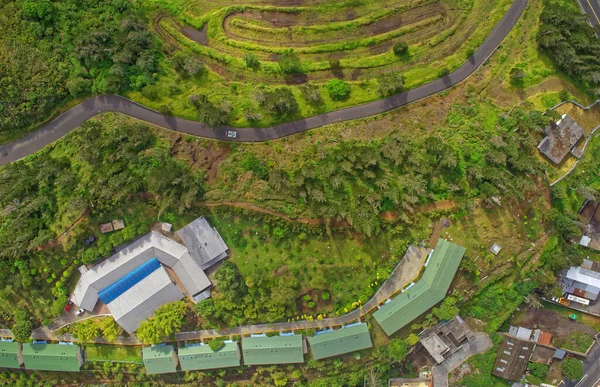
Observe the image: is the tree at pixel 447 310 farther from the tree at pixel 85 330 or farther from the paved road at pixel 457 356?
the tree at pixel 85 330

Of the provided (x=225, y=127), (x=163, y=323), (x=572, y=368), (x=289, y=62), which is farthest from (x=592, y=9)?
(x=163, y=323)

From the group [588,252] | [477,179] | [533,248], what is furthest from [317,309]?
[588,252]

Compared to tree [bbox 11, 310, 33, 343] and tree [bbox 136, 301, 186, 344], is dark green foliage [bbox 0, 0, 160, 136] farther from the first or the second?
tree [bbox 136, 301, 186, 344]

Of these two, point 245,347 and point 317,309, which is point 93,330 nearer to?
point 245,347

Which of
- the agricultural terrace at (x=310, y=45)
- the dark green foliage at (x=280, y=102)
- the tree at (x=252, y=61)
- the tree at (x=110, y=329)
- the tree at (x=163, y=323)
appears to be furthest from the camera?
the agricultural terrace at (x=310, y=45)

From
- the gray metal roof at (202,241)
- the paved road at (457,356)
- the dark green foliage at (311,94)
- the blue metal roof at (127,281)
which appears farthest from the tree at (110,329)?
the paved road at (457,356)
